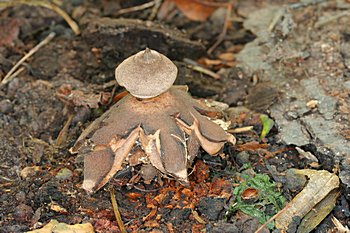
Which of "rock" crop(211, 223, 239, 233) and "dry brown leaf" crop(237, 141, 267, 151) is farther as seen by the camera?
"dry brown leaf" crop(237, 141, 267, 151)

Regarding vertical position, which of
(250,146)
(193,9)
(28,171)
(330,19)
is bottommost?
(28,171)

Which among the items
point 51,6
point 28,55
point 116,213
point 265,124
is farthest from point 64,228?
point 51,6

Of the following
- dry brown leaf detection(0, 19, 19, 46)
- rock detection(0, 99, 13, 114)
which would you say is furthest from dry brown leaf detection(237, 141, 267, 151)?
dry brown leaf detection(0, 19, 19, 46)

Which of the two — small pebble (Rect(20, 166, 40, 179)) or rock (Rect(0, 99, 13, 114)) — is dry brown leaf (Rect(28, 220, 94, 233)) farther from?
rock (Rect(0, 99, 13, 114))

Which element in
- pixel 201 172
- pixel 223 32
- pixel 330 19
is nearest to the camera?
pixel 201 172

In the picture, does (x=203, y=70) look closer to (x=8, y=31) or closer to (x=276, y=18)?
(x=276, y=18)

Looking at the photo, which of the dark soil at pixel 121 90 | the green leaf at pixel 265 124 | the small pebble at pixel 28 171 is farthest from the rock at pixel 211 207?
the small pebble at pixel 28 171
